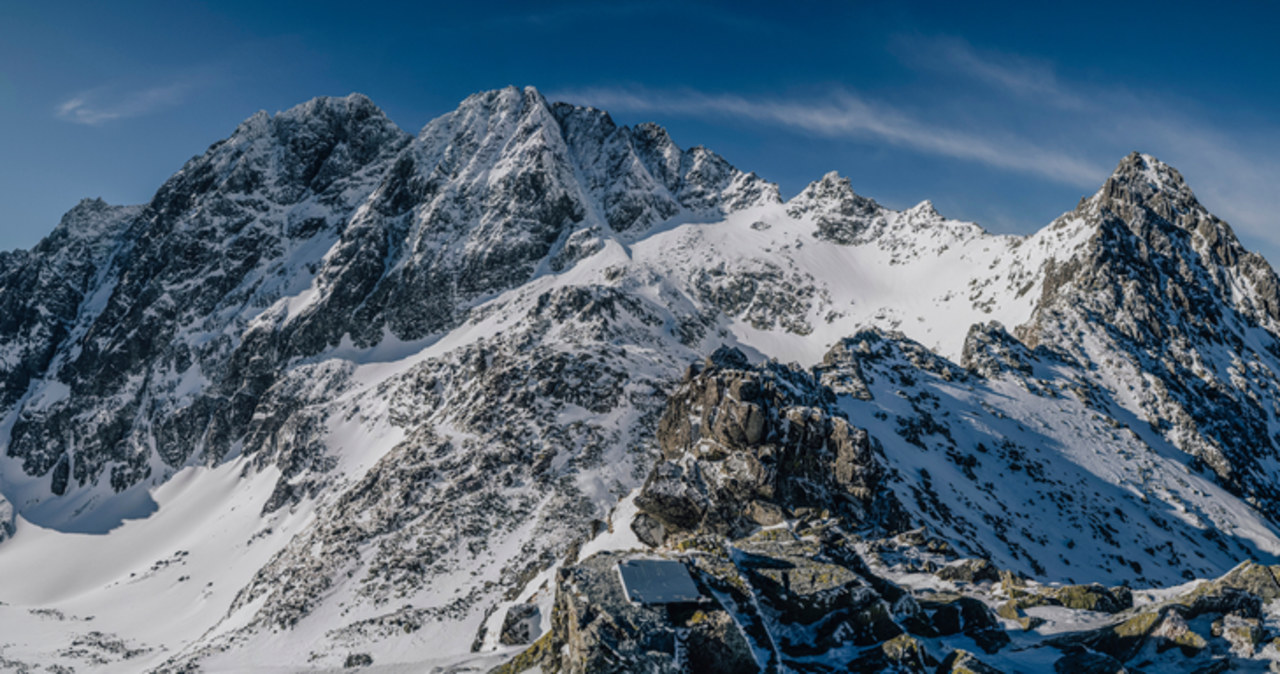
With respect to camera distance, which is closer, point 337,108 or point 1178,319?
point 1178,319

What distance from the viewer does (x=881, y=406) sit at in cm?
7000

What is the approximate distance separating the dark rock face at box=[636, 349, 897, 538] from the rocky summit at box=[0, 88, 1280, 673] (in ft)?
0.71

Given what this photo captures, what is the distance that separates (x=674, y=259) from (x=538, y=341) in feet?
170

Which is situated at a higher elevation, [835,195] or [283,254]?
[835,195]

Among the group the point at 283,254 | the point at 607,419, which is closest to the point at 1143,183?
the point at 607,419

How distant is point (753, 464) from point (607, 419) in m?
32.7

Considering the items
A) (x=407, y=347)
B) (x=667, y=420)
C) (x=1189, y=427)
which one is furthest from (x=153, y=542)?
(x=1189, y=427)

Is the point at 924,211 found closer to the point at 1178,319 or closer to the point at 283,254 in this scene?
the point at 1178,319

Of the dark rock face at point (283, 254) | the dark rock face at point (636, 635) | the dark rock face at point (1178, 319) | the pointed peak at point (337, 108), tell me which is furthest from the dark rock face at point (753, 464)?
the pointed peak at point (337, 108)

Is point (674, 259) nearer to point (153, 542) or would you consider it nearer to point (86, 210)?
point (153, 542)

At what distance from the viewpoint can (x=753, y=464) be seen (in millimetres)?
38438

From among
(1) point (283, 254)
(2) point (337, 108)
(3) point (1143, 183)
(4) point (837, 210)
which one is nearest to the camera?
(3) point (1143, 183)

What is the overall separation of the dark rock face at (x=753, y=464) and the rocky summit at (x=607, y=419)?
216mm

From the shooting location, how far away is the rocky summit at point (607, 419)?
23.6m
